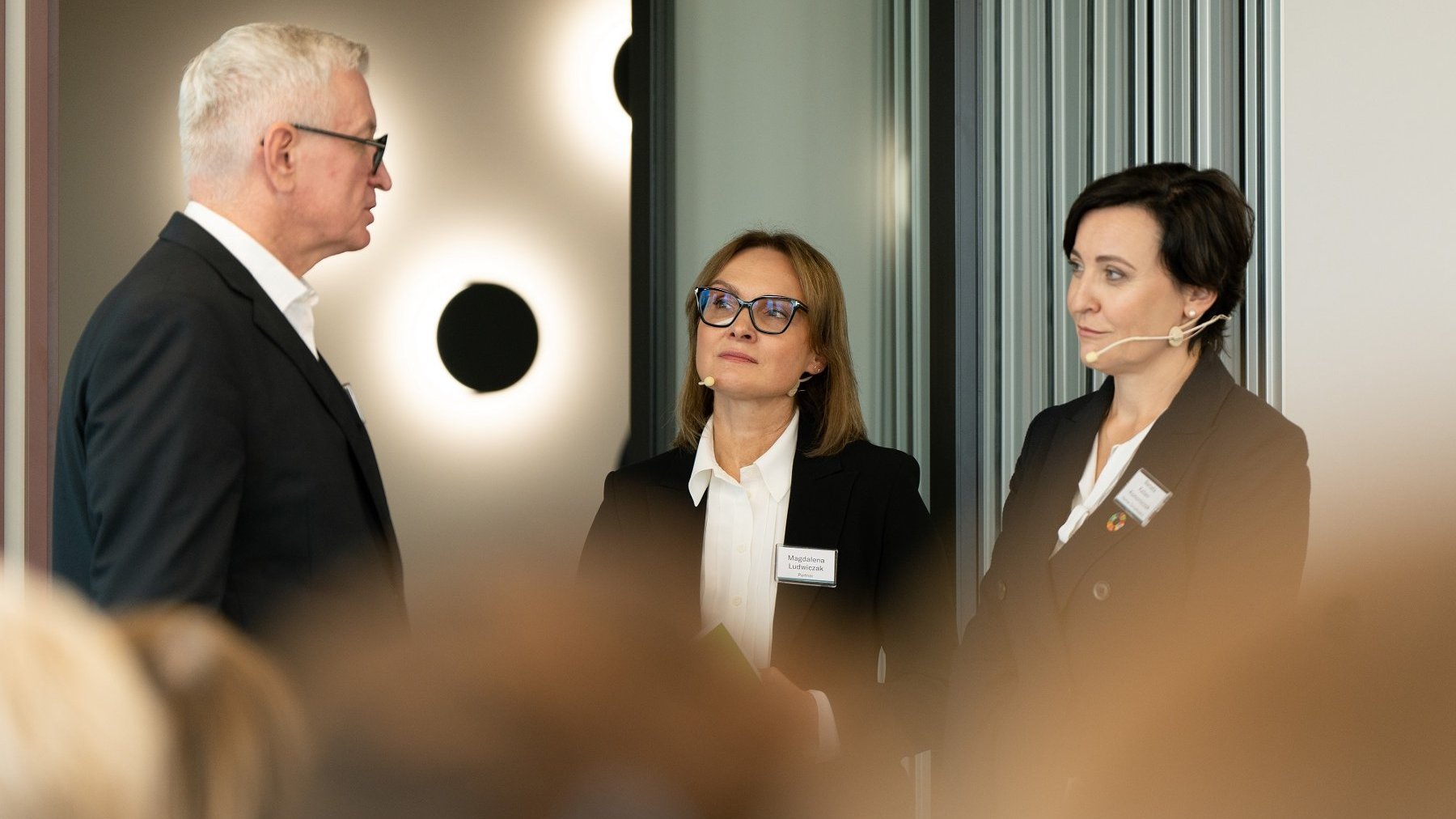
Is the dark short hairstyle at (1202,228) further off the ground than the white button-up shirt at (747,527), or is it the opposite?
the dark short hairstyle at (1202,228)

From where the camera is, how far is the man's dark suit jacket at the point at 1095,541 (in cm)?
213

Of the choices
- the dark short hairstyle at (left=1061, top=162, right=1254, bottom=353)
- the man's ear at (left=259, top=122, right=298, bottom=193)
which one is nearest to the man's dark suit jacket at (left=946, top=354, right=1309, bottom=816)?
the dark short hairstyle at (left=1061, top=162, right=1254, bottom=353)

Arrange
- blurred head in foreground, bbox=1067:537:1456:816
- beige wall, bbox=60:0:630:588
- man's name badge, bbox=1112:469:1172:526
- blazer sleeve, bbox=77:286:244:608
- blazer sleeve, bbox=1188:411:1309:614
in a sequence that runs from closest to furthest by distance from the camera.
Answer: blurred head in foreground, bbox=1067:537:1456:816 < blazer sleeve, bbox=77:286:244:608 < blazer sleeve, bbox=1188:411:1309:614 < man's name badge, bbox=1112:469:1172:526 < beige wall, bbox=60:0:630:588

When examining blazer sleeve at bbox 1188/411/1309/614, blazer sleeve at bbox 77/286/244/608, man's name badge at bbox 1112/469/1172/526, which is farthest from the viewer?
man's name badge at bbox 1112/469/1172/526

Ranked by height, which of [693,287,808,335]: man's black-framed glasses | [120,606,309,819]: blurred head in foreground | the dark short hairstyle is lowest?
[120,606,309,819]: blurred head in foreground

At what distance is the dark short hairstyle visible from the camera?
8.03 feet

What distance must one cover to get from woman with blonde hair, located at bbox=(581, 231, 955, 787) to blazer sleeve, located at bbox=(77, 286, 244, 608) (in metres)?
0.82

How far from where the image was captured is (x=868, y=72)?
421cm

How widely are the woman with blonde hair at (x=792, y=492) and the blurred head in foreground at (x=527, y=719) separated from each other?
81.9 inches

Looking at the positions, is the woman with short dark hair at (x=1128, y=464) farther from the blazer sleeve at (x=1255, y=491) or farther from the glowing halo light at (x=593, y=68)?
the glowing halo light at (x=593, y=68)

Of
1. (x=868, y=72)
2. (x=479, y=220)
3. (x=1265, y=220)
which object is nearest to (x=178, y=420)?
(x=1265, y=220)

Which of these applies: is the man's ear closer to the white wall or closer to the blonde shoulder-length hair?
the blonde shoulder-length hair

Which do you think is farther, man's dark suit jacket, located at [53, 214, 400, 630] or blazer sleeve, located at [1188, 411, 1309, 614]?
blazer sleeve, located at [1188, 411, 1309, 614]

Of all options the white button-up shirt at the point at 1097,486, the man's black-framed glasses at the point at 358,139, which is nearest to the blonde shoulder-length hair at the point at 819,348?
the white button-up shirt at the point at 1097,486
